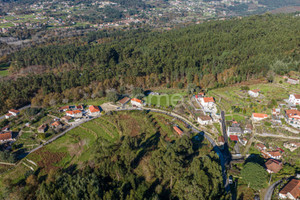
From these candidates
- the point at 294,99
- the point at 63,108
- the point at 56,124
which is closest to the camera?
the point at 56,124

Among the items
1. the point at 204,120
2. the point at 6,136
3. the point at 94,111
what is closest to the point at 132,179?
the point at 204,120

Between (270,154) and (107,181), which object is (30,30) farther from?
(270,154)

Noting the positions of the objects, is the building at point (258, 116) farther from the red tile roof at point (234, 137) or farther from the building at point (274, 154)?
the building at point (274, 154)

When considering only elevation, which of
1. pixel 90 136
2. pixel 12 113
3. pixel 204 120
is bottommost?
pixel 12 113

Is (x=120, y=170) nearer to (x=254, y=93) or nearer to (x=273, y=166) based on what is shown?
(x=273, y=166)

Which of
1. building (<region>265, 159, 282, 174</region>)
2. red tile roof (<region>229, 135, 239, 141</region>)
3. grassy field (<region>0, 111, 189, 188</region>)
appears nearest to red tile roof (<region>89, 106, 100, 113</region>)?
grassy field (<region>0, 111, 189, 188</region>)

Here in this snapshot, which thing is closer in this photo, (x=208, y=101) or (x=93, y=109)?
(x=208, y=101)

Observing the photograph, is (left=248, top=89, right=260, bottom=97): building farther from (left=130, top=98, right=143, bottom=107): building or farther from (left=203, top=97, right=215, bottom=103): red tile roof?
(left=130, top=98, right=143, bottom=107): building
